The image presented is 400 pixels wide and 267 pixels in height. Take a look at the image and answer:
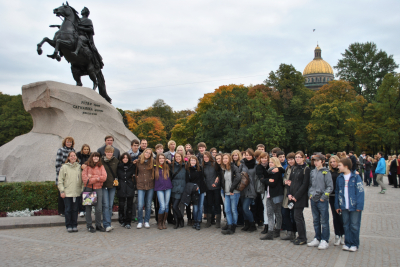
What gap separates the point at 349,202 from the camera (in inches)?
219

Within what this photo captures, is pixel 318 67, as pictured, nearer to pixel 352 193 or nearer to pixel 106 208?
pixel 352 193

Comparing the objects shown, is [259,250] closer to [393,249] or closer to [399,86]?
[393,249]

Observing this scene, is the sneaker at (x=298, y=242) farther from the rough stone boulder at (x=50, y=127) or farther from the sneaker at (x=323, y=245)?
the rough stone boulder at (x=50, y=127)

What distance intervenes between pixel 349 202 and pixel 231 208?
8.74ft

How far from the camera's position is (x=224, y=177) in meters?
7.38

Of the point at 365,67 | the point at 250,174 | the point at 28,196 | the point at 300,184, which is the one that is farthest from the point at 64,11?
the point at 365,67

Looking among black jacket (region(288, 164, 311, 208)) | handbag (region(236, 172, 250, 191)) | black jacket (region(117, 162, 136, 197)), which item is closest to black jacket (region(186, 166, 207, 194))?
handbag (region(236, 172, 250, 191))

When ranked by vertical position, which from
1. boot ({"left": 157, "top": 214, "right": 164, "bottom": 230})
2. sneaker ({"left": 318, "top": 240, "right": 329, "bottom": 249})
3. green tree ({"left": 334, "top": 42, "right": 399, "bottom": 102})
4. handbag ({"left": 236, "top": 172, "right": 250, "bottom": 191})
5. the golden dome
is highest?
the golden dome

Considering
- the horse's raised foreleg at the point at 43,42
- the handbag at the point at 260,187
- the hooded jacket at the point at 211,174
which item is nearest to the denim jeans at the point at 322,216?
the handbag at the point at 260,187

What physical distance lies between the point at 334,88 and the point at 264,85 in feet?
32.0

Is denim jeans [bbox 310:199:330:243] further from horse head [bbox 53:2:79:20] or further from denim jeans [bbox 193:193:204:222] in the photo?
horse head [bbox 53:2:79:20]

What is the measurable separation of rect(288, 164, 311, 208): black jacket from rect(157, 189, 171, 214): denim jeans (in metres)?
2.87

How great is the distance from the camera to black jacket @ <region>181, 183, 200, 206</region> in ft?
24.3

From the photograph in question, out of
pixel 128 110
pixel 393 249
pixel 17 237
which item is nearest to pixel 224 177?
pixel 393 249
